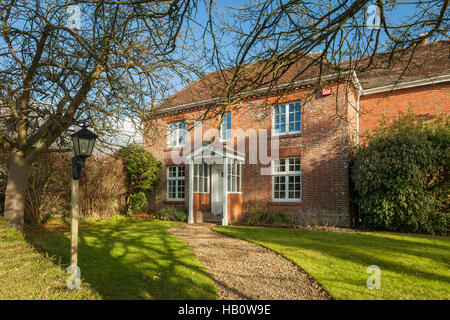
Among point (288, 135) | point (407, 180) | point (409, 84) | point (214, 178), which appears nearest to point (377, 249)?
point (407, 180)

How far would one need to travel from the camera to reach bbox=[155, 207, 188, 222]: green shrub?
47.3 feet

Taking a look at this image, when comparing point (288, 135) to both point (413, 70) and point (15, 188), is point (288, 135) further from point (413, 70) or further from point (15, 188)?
point (15, 188)

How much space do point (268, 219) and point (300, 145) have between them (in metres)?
3.46

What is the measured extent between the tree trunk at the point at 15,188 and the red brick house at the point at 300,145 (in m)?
4.26

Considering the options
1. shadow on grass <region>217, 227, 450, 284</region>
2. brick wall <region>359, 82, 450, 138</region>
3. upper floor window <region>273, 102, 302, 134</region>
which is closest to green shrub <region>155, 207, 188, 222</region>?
shadow on grass <region>217, 227, 450, 284</region>

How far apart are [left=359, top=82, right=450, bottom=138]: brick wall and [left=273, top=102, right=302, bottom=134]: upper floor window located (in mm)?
2585

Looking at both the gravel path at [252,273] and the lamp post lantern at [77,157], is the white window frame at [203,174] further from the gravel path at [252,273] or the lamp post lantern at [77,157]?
the lamp post lantern at [77,157]

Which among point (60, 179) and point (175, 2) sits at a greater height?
point (175, 2)

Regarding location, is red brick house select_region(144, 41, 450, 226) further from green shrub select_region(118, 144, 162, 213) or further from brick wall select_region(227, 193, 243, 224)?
green shrub select_region(118, 144, 162, 213)

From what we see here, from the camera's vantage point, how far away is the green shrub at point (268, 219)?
41.3ft
